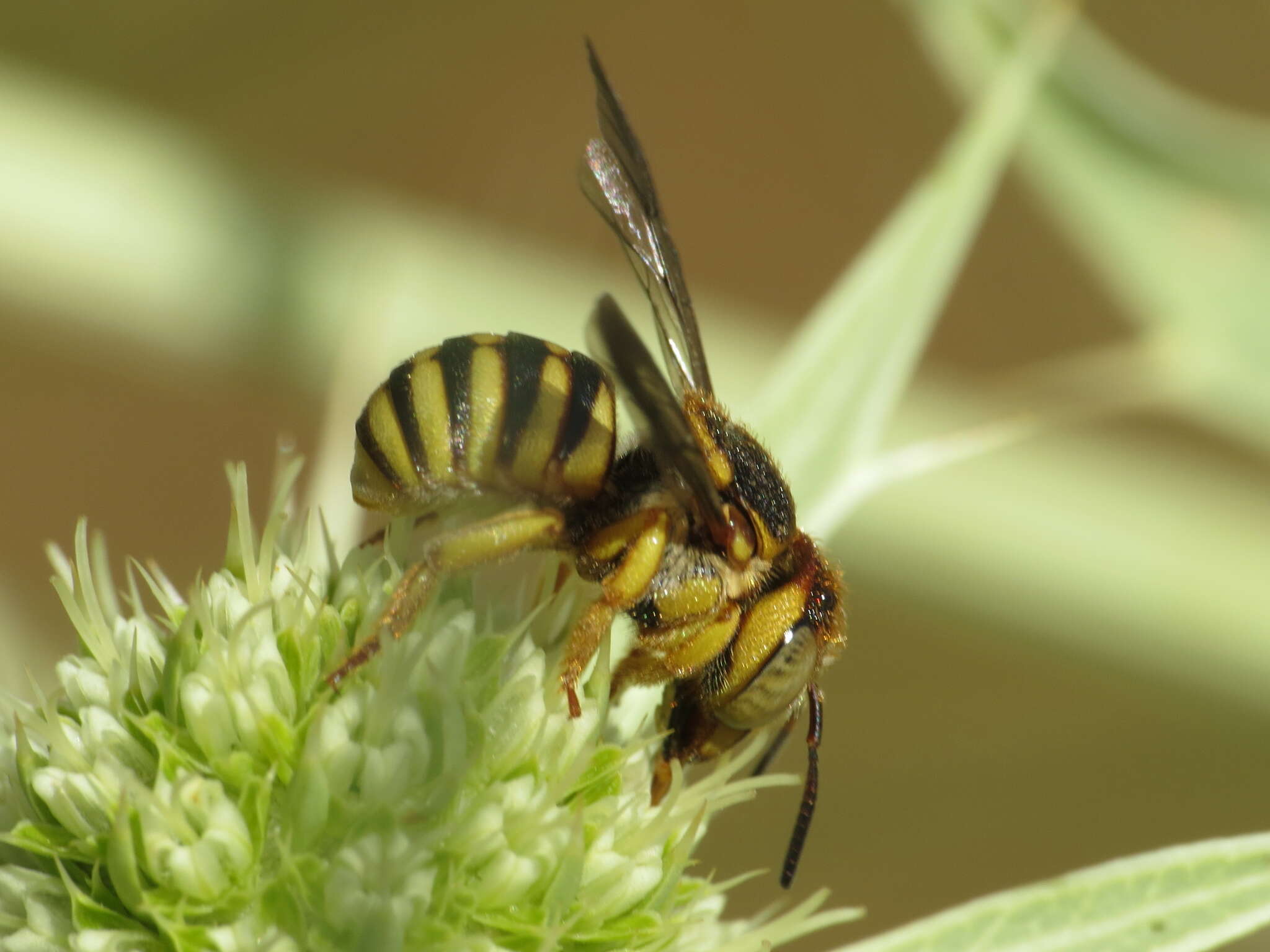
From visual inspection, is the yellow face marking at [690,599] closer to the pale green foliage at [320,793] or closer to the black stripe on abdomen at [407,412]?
the pale green foliage at [320,793]

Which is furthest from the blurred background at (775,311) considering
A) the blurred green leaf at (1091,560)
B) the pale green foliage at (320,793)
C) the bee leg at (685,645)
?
the bee leg at (685,645)

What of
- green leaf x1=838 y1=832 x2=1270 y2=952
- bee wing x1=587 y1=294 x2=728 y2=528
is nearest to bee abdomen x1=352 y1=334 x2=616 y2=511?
Answer: bee wing x1=587 y1=294 x2=728 y2=528

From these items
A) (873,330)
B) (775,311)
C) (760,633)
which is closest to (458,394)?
(760,633)

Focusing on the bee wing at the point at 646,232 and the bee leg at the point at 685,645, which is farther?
the bee wing at the point at 646,232

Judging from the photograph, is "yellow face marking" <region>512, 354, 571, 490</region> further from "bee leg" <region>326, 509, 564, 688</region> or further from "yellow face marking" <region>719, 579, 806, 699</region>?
"yellow face marking" <region>719, 579, 806, 699</region>

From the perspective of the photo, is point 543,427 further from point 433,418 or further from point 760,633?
point 760,633

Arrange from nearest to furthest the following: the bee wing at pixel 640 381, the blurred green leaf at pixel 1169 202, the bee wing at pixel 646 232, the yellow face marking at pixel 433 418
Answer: the bee wing at pixel 640 381 < the yellow face marking at pixel 433 418 < the bee wing at pixel 646 232 < the blurred green leaf at pixel 1169 202

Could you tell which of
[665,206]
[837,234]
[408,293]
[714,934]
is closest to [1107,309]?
[837,234]

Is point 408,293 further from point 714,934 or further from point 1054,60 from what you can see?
point 714,934
